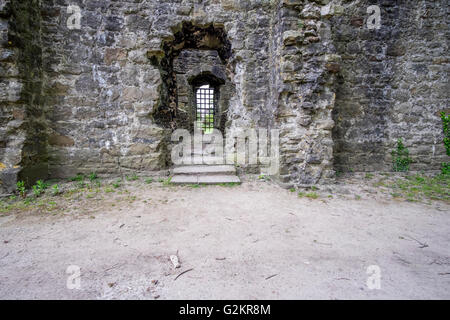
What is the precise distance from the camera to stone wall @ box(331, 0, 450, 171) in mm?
4754

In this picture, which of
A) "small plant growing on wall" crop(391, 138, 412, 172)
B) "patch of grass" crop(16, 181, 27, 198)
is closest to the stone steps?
"patch of grass" crop(16, 181, 27, 198)

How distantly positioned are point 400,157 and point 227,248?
16.4 feet

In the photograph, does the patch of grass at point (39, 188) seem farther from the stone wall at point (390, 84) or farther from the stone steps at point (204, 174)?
the stone wall at point (390, 84)

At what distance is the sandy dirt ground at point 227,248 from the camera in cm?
146

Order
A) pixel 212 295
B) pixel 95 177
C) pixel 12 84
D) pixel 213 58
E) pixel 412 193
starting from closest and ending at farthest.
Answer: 1. pixel 212 295
2. pixel 12 84
3. pixel 412 193
4. pixel 95 177
5. pixel 213 58

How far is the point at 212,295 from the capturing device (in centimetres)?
140

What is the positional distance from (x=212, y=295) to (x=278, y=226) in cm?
124

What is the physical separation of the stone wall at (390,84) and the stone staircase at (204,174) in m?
2.43

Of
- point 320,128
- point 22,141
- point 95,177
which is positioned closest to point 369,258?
point 320,128

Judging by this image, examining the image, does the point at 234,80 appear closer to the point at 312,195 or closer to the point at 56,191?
the point at 312,195

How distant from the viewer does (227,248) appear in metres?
1.97

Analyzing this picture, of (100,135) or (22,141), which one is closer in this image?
(22,141)

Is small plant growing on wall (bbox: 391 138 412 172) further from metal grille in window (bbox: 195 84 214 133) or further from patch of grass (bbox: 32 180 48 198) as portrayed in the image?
metal grille in window (bbox: 195 84 214 133)
